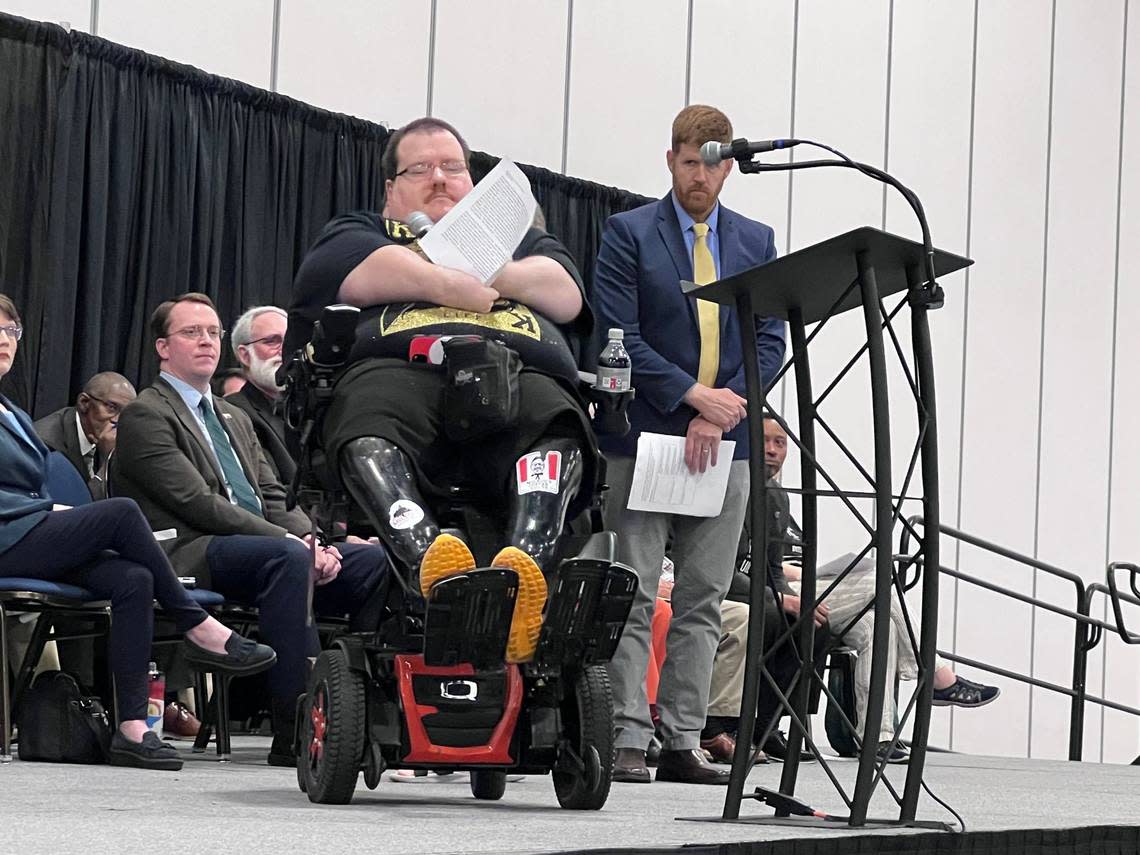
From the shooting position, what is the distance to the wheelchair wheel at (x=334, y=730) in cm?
255

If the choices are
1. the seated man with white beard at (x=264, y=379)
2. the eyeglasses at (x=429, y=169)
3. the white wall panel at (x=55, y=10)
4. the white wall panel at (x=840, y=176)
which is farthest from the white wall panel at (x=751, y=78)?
the eyeglasses at (x=429, y=169)

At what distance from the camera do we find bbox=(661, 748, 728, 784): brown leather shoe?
12.2 ft

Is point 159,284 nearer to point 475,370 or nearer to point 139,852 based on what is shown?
point 475,370

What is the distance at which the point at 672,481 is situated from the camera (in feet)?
12.0

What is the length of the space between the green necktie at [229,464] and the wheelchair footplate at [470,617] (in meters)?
1.97

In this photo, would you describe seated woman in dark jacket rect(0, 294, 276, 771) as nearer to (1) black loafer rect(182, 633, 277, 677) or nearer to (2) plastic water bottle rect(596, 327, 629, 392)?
(1) black loafer rect(182, 633, 277, 677)

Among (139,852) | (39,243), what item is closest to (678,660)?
(139,852)

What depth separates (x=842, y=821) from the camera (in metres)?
2.52

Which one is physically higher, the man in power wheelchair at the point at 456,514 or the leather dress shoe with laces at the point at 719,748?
the man in power wheelchair at the point at 456,514

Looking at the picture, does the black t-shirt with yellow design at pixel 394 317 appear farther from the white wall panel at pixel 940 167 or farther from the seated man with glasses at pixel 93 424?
the white wall panel at pixel 940 167

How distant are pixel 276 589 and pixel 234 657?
0.25 m

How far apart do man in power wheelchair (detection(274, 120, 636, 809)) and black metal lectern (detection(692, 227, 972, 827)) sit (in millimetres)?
238

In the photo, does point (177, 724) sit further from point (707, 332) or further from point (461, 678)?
point (461, 678)

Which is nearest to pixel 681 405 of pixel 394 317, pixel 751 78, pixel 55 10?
pixel 394 317
